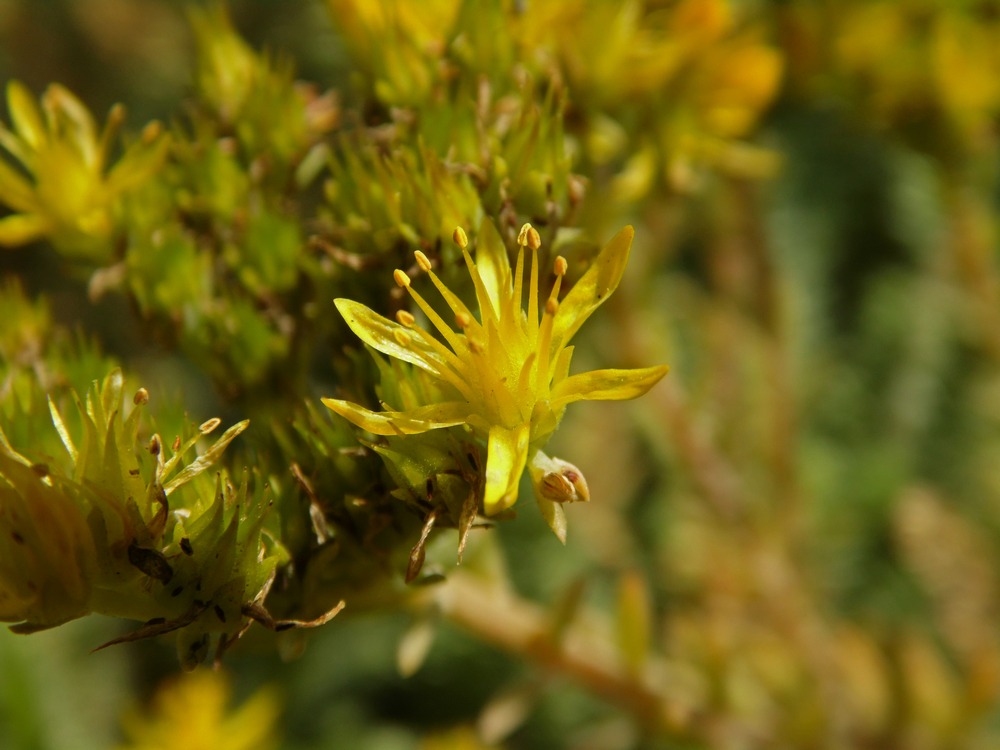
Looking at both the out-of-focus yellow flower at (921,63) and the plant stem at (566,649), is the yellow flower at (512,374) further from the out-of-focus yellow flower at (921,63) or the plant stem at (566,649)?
the out-of-focus yellow flower at (921,63)

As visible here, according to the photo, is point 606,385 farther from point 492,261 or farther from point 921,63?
point 921,63

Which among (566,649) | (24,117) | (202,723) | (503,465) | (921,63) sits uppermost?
(24,117)

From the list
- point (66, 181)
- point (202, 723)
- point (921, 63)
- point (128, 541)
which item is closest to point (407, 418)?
point (128, 541)

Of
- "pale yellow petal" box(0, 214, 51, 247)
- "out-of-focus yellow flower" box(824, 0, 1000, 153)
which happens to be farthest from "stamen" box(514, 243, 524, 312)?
"out-of-focus yellow flower" box(824, 0, 1000, 153)

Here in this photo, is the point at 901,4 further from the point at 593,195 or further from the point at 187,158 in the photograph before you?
the point at 187,158

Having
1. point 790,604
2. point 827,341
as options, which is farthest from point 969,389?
point 790,604

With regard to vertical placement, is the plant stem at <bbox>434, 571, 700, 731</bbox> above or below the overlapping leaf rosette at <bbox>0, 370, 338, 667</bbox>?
below

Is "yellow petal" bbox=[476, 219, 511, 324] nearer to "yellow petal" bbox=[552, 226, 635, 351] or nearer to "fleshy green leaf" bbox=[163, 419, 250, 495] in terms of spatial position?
"yellow petal" bbox=[552, 226, 635, 351]
